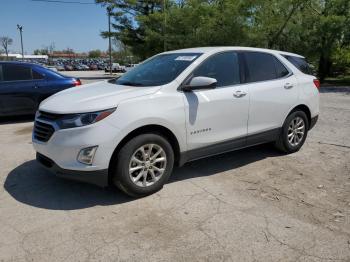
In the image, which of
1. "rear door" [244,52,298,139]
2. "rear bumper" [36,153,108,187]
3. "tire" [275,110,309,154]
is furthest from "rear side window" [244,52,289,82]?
"rear bumper" [36,153,108,187]

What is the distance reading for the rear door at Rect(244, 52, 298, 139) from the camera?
17.0 ft

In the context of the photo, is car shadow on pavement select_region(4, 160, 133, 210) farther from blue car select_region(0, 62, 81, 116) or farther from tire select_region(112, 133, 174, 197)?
blue car select_region(0, 62, 81, 116)

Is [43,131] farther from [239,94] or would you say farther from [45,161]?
[239,94]

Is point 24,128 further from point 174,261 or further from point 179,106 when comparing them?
point 174,261

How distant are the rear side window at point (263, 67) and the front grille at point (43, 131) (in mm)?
2818

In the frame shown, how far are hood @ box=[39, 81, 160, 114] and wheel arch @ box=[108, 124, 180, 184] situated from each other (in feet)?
1.26

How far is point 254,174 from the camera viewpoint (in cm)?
504

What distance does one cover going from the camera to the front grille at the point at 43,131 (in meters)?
4.01

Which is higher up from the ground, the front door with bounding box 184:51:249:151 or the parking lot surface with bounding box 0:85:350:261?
the front door with bounding box 184:51:249:151

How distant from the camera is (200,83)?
14.2 feet

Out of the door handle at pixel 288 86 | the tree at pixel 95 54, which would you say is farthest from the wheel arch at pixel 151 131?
the tree at pixel 95 54

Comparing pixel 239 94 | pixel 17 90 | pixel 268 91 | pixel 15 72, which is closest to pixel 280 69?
pixel 268 91

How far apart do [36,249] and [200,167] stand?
2.72 meters

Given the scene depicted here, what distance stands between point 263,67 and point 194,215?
2.73 m
